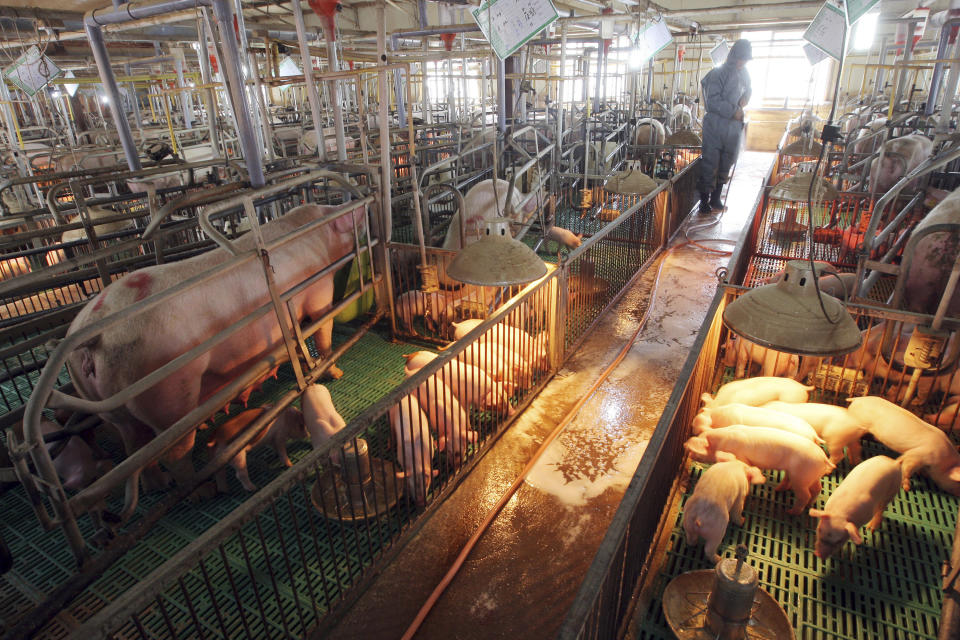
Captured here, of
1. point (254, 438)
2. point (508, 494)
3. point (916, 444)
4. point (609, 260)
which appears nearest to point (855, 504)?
point (916, 444)

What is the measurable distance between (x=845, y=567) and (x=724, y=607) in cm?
114

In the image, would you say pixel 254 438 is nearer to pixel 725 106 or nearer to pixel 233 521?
pixel 233 521

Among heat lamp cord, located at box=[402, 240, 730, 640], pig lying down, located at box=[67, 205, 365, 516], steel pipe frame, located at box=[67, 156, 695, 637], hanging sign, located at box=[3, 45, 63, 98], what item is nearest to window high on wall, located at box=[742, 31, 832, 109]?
heat lamp cord, located at box=[402, 240, 730, 640]

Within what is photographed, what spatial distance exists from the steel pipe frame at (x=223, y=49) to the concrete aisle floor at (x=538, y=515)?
9.55 ft

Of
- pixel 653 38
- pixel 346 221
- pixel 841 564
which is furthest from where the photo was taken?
pixel 653 38

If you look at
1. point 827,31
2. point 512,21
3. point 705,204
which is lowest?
point 705,204

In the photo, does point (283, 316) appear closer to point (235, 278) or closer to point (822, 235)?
point (235, 278)

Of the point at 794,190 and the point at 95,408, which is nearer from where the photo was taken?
the point at 95,408

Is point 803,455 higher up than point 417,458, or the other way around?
point 803,455

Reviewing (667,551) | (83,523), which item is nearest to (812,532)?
(667,551)

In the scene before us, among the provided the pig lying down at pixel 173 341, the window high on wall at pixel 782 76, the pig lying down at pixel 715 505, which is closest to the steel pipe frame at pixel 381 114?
the pig lying down at pixel 173 341

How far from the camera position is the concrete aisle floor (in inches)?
112

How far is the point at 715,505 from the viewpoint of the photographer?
109 inches

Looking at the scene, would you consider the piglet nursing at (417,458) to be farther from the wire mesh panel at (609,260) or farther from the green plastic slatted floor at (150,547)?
the wire mesh panel at (609,260)
